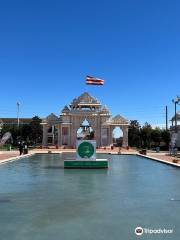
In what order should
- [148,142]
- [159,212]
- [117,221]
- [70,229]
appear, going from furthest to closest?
[148,142], [159,212], [117,221], [70,229]

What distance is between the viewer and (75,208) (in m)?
12.6

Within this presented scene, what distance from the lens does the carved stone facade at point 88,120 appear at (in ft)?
262

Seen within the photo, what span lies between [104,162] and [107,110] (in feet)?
172

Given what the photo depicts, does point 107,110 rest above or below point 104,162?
above

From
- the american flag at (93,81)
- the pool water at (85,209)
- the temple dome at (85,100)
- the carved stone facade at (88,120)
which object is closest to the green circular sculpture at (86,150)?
the pool water at (85,209)

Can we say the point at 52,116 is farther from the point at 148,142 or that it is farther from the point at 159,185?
the point at 159,185

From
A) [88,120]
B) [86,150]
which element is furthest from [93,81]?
[86,150]

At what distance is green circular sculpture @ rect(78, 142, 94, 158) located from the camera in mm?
28266

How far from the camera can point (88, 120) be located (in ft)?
263

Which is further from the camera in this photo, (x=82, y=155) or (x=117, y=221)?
(x=82, y=155)

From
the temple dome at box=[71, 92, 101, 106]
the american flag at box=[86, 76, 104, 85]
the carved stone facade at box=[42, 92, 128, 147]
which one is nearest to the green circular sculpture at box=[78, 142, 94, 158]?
the american flag at box=[86, 76, 104, 85]

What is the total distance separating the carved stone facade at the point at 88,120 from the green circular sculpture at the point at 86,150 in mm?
50516

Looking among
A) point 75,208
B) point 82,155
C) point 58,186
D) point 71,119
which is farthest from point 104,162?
point 71,119

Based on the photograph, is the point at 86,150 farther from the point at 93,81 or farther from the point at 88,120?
the point at 88,120
